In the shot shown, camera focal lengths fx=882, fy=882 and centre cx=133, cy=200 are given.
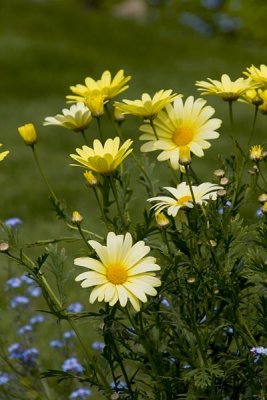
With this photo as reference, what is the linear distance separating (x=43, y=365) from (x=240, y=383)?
167cm

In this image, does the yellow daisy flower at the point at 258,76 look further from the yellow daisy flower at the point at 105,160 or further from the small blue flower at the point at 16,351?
the small blue flower at the point at 16,351

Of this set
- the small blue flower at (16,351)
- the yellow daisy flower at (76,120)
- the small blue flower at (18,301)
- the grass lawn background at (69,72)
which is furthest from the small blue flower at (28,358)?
the grass lawn background at (69,72)

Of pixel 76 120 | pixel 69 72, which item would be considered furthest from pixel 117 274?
pixel 69 72

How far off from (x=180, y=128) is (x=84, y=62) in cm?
766

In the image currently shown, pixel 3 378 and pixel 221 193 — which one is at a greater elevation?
pixel 3 378

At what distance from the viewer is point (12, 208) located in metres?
5.71

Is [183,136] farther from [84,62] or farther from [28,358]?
[84,62]

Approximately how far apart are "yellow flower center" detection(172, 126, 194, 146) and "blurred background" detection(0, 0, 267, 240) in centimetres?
321

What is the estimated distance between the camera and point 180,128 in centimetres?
215

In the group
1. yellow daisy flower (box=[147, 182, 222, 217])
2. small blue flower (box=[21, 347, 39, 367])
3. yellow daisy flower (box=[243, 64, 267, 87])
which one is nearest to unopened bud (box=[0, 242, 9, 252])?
yellow daisy flower (box=[147, 182, 222, 217])

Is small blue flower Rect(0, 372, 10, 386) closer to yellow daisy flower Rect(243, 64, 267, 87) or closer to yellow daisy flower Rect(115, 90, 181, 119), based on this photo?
yellow daisy flower Rect(115, 90, 181, 119)

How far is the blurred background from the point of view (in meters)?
6.26

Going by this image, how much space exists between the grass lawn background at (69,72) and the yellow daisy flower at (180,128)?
316 cm

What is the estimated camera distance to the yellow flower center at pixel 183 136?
212 cm
